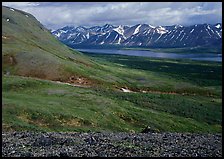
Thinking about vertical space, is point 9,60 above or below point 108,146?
above

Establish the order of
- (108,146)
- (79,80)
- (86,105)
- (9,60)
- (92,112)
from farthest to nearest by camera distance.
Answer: (9,60) → (79,80) → (86,105) → (92,112) → (108,146)

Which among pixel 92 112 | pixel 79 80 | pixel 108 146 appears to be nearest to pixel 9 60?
pixel 79 80

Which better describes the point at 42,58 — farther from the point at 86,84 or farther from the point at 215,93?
the point at 215,93

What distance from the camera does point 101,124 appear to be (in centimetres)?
5053

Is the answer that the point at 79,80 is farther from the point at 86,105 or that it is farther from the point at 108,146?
the point at 108,146

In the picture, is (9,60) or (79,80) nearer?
(79,80)

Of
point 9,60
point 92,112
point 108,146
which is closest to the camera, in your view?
point 108,146

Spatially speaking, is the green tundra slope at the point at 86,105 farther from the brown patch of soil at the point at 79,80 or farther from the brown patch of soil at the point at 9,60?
the brown patch of soil at the point at 9,60

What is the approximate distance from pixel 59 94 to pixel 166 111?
21.0 m

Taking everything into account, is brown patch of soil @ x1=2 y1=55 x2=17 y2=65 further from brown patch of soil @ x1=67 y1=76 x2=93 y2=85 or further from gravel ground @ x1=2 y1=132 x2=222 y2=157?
gravel ground @ x1=2 y1=132 x2=222 y2=157

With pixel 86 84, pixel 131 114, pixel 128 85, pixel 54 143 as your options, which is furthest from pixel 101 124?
pixel 128 85

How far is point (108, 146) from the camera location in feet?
91.8

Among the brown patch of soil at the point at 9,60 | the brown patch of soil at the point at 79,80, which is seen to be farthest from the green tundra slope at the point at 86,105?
the brown patch of soil at the point at 9,60

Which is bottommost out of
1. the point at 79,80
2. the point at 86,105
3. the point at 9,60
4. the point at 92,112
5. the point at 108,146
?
the point at 92,112
